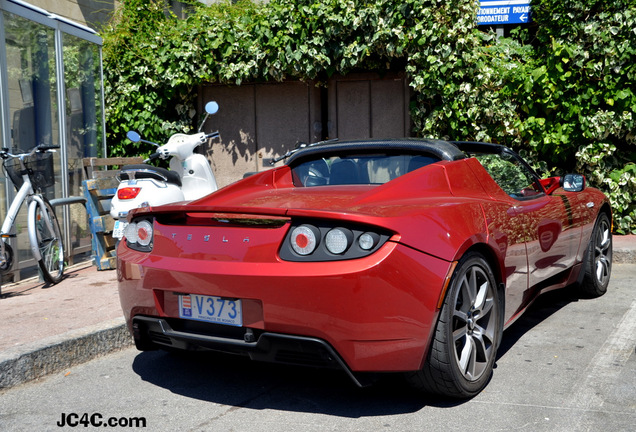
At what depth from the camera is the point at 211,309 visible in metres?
3.19

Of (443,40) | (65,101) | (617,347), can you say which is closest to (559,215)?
(617,347)

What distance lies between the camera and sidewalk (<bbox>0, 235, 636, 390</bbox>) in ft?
12.7

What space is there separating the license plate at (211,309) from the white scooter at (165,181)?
296 centimetres

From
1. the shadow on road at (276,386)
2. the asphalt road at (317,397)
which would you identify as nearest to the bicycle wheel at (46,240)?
the asphalt road at (317,397)

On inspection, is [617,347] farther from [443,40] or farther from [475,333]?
[443,40]

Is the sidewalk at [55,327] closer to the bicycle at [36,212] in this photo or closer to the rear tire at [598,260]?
the bicycle at [36,212]

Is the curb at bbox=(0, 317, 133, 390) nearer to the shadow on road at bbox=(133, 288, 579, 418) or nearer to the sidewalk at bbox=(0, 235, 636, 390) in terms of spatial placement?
the sidewalk at bbox=(0, 235, 636, 390)

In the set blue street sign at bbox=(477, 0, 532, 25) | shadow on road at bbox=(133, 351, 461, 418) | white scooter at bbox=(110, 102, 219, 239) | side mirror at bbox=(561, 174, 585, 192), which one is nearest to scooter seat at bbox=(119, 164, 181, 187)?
white scooter at bbox=(110, 102, 219, 239)

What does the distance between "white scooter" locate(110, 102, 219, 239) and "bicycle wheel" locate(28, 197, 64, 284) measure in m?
0.57

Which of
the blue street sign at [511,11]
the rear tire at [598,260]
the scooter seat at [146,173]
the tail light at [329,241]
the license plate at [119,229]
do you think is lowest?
the rear tire at [598,260]

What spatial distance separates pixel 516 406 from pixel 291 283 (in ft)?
4.08

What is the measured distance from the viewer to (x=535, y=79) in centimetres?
830

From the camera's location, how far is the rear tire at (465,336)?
10.3 feet

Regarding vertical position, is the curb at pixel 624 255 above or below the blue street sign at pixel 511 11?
below
